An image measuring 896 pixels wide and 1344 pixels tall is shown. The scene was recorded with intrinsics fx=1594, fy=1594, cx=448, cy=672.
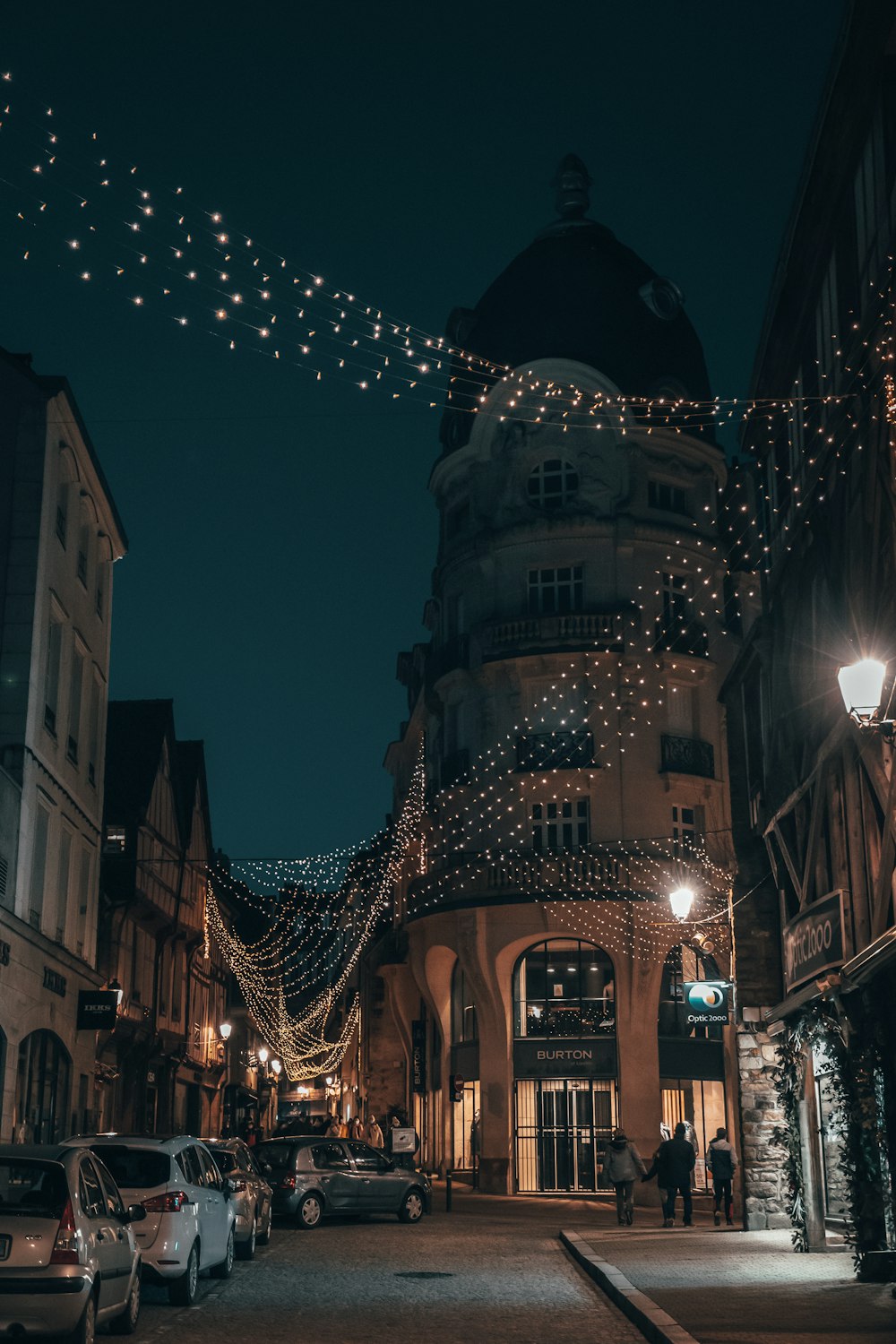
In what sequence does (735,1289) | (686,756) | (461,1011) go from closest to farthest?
(735,1289), (686,756), (461,1011)

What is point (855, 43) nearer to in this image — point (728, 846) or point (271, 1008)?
point (728, 846)

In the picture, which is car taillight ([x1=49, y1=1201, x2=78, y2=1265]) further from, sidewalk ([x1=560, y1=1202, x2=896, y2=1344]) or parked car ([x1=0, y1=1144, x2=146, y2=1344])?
sidewalk ([x1=560, y1=1202, x2=896, y2=1344])

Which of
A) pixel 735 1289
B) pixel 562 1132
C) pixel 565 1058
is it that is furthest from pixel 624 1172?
pixel 562 1132

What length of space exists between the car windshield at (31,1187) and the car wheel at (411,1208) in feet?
59.9

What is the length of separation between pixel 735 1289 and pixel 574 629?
26.4m

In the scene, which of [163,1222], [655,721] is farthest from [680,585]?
[163,1222]

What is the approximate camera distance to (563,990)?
4006 centimetres

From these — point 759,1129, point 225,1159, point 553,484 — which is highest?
point 553,484

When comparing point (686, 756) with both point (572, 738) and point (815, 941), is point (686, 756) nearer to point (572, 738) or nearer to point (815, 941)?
point (572, 738)

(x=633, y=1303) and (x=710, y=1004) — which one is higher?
(x=710, y=1004)

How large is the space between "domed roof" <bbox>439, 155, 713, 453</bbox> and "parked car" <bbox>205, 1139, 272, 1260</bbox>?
84.7ft

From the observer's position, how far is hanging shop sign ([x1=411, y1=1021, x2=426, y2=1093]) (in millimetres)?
44000

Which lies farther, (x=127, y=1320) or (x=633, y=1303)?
(x=633, y=1303)

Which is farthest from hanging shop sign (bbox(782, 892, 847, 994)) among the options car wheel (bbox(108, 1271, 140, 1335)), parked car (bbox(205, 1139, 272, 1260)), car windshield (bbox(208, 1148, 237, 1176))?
car wheel (bbox(108, 1271, 140, 1335))
